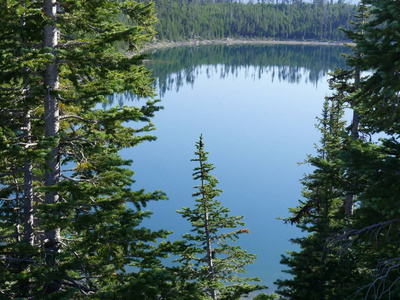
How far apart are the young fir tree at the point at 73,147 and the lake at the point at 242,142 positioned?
76.5ft

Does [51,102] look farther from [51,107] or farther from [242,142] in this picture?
[242,142]

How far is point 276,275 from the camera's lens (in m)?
33.1

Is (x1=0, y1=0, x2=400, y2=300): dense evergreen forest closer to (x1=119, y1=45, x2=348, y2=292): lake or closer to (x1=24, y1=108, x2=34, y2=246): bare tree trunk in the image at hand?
(x1=24, y1=108, x2=34, y2=246): bare tree trunk

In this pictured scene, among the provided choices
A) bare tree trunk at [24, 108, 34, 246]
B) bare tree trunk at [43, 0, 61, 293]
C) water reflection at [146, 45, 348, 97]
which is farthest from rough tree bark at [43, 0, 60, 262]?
water reflection at [146, 45, 348, 97]

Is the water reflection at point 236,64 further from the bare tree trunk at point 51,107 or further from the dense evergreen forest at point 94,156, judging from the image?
the bare tree trunk at point 51,107

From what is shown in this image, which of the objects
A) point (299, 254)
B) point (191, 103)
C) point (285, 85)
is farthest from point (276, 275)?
point (285, 85)

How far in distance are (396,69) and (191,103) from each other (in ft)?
276

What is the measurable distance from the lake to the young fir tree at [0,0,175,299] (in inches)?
919

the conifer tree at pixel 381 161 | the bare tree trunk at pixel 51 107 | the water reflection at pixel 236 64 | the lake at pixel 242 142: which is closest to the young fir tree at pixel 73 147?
the bare tree trunk at pixel 51 107

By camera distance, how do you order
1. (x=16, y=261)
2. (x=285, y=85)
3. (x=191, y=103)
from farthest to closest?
(x=285, y=85) → (x=191, y=103) → (x=16, y=261)

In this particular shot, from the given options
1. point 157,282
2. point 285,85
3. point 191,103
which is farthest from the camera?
point 285,85

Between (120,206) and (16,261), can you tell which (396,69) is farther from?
(16,261)

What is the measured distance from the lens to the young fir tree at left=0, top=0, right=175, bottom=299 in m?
8.34

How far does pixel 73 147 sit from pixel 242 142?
2261 inches
